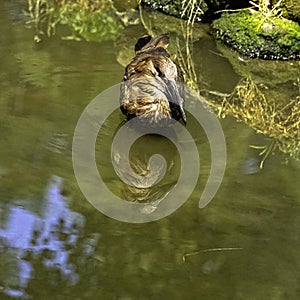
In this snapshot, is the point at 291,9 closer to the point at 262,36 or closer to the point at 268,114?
the point at 262,36

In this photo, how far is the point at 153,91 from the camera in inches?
159

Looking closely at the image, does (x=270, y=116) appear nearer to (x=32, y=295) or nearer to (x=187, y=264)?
(x=187, y=264)

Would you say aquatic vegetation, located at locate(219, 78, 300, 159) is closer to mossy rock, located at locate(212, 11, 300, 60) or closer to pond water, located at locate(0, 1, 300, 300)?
pond water, located at locate(0, 1, 300, 300)

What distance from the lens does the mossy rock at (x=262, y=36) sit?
5.55 metres

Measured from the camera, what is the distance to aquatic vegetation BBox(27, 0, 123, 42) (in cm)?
556

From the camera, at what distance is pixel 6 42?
17.0 ft

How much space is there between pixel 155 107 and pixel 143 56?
0.56 m

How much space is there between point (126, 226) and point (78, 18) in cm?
333

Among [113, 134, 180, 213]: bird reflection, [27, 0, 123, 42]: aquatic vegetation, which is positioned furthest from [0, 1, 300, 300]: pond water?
[27, 0, 123, 42]: aquatic vegetation

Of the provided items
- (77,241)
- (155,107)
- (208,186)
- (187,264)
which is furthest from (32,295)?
(155,107)

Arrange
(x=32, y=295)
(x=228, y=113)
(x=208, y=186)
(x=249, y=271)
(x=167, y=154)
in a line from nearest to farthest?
(x=32, y=295) → (x=249, y=271) → (x=208, y=186) → (x=167, y=154) → (x=228, y=113)

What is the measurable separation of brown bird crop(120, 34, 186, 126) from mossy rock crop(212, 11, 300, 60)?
4.73 feet

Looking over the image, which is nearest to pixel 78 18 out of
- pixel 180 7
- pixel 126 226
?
pixel 180 7

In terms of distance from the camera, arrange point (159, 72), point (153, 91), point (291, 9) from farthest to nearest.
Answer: point (291, 9), point (159, 72), point (153, 91)
